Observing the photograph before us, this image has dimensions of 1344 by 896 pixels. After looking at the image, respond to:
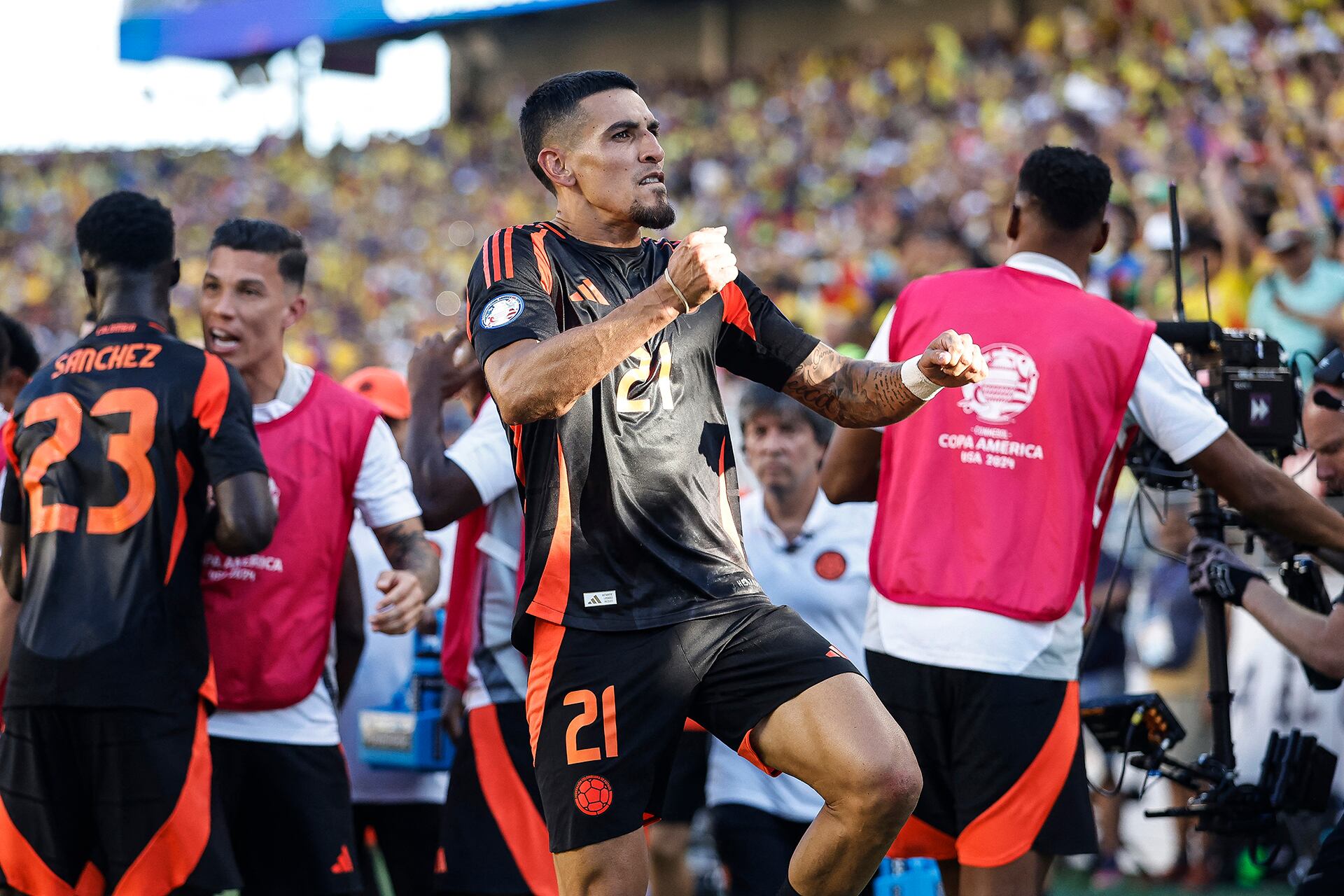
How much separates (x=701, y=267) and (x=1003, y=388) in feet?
4.95

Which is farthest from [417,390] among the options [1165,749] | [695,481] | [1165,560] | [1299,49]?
[1299,49]

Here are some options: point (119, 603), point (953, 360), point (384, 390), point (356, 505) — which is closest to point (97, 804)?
point (119, 603)

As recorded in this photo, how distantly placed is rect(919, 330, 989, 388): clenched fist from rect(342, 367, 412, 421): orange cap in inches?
140

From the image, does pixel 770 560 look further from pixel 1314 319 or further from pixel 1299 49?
pixel 1299 49

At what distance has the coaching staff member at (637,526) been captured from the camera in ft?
10.1

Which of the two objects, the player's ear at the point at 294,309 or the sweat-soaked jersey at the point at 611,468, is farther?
the player's ear at the point at 294,309

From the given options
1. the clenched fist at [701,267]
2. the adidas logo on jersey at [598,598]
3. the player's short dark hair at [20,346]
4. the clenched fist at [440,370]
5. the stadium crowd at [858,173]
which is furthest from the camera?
the stadium crowd at [858,173]

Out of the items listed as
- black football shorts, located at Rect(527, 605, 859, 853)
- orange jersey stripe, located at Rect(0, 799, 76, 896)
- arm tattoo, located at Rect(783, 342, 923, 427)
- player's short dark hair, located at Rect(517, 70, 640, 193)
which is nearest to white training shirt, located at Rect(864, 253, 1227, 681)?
arm tattoo, located at Rect(783, 342, 923, 427)

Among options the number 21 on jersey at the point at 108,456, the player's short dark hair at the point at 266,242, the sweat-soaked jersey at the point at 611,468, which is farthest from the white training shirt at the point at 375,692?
the sweat-soaked jersey at the point at 611,468

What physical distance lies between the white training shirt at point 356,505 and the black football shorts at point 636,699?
134cm

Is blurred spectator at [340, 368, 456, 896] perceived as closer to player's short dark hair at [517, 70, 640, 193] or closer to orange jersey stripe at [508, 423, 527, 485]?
player's short dark hair at [517, 70, 640, 193]

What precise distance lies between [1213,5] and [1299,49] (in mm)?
3917

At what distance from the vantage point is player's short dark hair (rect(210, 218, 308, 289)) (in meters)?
4.81

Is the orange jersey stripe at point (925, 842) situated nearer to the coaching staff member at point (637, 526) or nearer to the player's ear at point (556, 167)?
the coaching staff member at point (637, 526)
